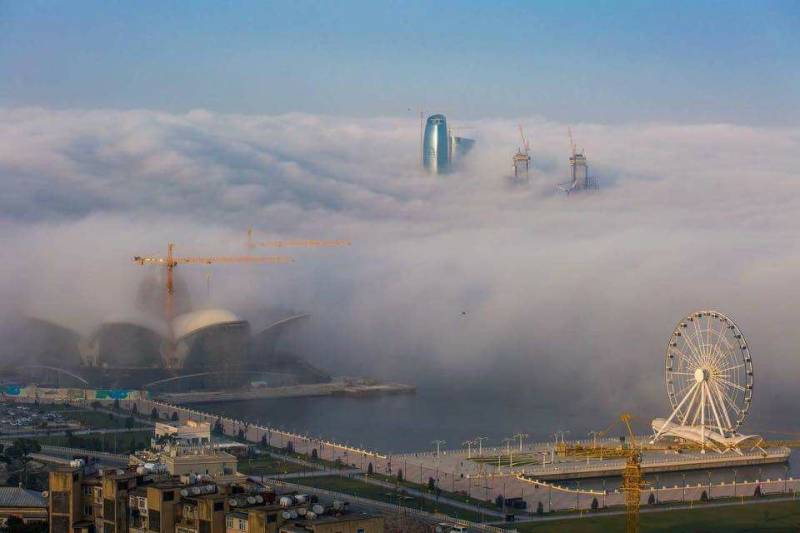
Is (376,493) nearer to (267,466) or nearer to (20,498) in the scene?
(267,466)

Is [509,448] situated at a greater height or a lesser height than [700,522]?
greater

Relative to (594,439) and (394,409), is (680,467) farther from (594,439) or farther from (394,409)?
(394,409)

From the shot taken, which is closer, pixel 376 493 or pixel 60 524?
pixel 60 524

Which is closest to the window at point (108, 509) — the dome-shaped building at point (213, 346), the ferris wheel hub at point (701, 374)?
the ferris wheel hub at point (701, 374)

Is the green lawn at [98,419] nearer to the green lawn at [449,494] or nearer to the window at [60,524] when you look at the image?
the green lawn at [449,494]

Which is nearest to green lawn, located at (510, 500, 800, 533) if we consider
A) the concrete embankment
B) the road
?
the road

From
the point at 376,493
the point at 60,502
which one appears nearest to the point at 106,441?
the point at 376,493

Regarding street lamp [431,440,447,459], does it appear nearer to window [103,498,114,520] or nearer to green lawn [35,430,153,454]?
green lawn [35,430,153,454]
